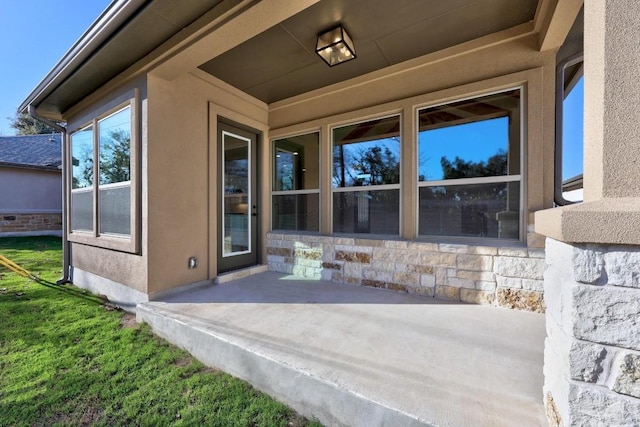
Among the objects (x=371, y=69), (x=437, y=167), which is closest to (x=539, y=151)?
(x=437, y=167)

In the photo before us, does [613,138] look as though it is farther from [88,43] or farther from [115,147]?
[115,147]

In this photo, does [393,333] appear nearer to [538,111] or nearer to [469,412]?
[469,412]

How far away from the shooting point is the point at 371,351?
2047 mm

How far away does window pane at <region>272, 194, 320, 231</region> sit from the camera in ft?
14.7

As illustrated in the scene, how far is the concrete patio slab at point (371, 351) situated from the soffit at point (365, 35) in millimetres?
2956

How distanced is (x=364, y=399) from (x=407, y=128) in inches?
125

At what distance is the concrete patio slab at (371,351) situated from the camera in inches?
59.3

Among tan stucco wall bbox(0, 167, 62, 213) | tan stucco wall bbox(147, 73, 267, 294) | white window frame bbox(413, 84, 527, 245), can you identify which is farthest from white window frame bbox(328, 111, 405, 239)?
tan stucco wall bbox(0, 167, 62, 213)

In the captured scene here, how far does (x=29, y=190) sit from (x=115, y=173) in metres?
10.8

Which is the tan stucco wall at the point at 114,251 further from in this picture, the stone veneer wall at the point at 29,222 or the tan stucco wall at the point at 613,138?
the stone veneer wall at the point at 29,222

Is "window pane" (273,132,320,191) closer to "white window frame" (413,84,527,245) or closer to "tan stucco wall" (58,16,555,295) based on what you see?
"tan stucco wall" (58,16,555,295)

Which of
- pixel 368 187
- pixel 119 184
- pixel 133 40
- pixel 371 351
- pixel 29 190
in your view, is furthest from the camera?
pixel 29 190

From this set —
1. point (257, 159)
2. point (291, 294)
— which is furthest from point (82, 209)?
point (291, 294)

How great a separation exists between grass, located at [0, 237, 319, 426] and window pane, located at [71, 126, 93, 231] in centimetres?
155
